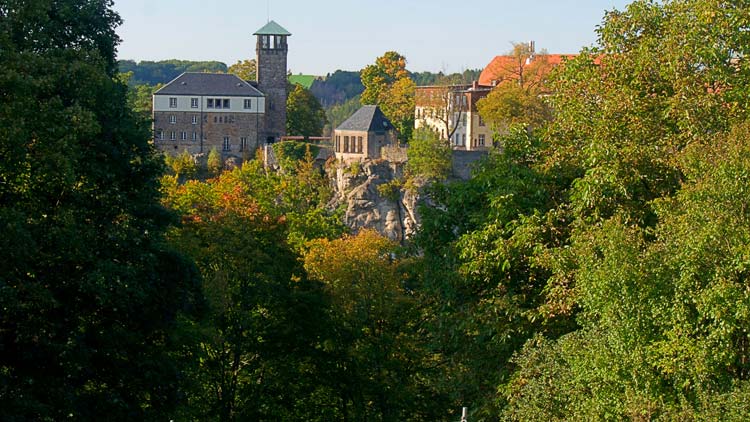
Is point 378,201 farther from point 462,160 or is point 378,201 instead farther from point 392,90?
point 392,90

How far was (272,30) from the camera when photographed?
75.5 m

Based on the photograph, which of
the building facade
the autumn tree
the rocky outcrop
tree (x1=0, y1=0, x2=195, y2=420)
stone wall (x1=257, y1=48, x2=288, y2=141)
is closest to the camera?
tree (x1=0, y1=0, x2=195, y2=420)

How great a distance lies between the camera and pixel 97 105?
1772 centimetres

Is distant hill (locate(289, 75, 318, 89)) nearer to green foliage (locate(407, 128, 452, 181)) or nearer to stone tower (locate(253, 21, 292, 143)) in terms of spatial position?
stone tower (locate(253, 21, 292, 143))

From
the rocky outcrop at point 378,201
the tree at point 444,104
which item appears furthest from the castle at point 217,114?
the rocky outcrop at point 378,201

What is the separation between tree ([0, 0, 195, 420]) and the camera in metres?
15.5

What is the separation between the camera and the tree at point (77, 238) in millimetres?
15547

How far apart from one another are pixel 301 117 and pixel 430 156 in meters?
23.2

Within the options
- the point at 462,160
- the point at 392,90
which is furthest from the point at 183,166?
the point at 462,160

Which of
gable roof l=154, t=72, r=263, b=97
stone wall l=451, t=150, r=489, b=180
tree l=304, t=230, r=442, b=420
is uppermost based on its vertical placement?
gable roof l=154, t=72, r=263, b=97

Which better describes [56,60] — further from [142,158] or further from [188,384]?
[188,384]

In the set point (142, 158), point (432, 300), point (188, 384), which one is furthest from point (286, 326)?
point (142, 158)

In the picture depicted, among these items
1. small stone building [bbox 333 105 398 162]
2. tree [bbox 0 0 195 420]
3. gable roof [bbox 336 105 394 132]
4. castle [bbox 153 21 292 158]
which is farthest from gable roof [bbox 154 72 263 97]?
tree [bbox 0 0 195 420]

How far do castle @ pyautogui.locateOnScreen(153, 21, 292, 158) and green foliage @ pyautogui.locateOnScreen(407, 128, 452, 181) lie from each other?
18264 mm
